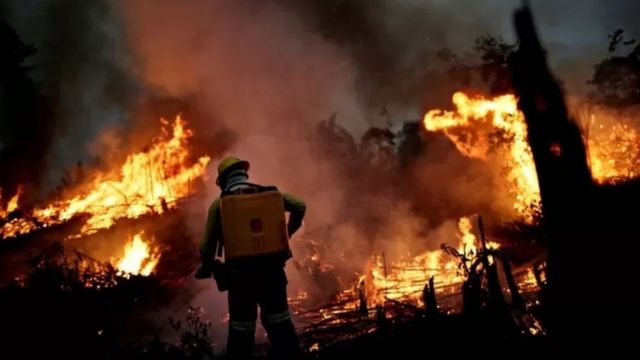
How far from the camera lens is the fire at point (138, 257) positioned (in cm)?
1439

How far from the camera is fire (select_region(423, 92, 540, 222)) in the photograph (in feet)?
74.3

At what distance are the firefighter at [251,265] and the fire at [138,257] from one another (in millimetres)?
11471

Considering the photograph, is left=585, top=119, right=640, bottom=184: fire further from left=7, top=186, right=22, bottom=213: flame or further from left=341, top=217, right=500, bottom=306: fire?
left=7, top=186, right=22, bottom=213: flame

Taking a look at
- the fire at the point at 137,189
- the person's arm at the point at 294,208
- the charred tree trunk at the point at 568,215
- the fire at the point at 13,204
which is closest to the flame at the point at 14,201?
the fire at the point at 13,204

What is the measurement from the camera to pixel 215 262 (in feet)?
13.4

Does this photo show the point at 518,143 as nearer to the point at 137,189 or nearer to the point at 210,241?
the point at 137,189

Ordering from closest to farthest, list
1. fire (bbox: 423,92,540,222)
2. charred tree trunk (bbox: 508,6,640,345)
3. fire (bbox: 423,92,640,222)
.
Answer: charred tree trunk (bbox: 508,6,640,345) → fire (bbox: 423,92,640,222) → fire (bbox: 423,92,540,222)

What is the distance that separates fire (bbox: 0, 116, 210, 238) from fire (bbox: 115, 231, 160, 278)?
1064 millimetres

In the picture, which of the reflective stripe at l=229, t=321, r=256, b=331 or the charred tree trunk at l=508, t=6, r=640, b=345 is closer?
the reflective stripe at l=229, t=321, r=256, b=331

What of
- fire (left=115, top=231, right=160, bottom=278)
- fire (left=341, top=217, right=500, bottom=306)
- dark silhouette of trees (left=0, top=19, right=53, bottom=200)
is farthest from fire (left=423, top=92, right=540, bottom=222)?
dark silhouette of trees (left=0, top=19, right=53, bottom=200)

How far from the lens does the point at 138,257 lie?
1485cm

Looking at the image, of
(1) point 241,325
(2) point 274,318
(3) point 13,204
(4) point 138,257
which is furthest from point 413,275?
(3) point 13,204

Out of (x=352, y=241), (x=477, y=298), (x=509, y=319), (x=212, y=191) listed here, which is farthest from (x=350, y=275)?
(x=509, y=319)

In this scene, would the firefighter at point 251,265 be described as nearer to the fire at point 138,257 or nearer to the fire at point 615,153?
the fire at point 138,257
